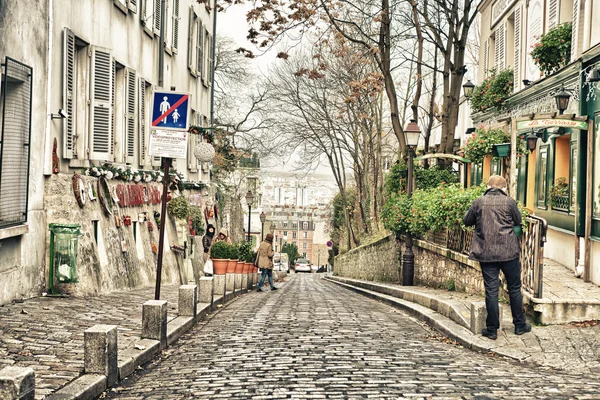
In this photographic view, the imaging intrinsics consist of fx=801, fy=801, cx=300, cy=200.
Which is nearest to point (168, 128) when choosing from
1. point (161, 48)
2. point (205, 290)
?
point (205, 290)

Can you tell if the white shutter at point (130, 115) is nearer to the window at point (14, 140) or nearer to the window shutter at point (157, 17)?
the window shutter at point (157, 17)

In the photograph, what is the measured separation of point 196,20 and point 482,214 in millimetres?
18586

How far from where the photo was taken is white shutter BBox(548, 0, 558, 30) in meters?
16.9

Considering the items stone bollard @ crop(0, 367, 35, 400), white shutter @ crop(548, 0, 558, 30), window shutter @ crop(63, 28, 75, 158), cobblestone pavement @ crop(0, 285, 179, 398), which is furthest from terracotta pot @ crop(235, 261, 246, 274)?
stone bollard @ crop(0, 367, 35, 400)

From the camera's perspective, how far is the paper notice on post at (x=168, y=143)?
33.1 ft

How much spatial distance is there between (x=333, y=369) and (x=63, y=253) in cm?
608

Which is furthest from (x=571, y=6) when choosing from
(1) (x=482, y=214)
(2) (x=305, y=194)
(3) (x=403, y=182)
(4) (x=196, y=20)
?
(2) (x=305, y=194)

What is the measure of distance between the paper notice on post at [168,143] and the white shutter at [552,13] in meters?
9.95

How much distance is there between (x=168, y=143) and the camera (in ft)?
33.1

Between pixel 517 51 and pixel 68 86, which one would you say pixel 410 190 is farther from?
pixel 68 86

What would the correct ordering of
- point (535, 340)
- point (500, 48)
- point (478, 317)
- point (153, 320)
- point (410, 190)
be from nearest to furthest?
point (153, 320), point (535, 340), point (478, 317), point (410, 190), point (500, 48)

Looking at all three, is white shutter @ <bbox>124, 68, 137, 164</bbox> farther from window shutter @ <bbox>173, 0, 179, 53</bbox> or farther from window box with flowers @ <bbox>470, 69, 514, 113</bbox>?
window box with flowers @ <bbox>470, 69, 514, 113</bbox>

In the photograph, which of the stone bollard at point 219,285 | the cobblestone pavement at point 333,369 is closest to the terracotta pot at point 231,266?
the stone bollard at point 219,285

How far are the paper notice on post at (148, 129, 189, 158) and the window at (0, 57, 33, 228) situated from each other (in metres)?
1.96
